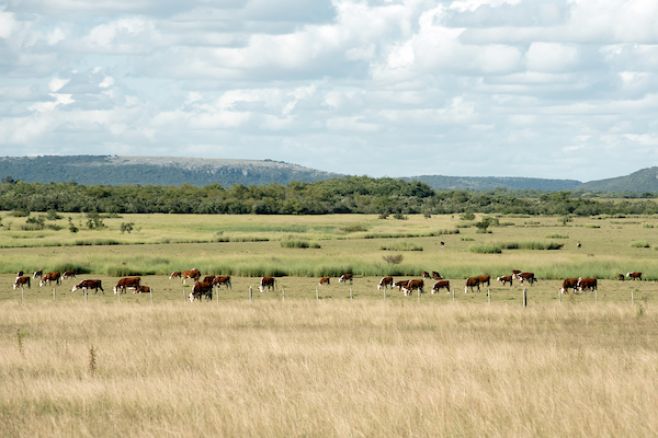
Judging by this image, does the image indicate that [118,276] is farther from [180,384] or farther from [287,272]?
[180,384]

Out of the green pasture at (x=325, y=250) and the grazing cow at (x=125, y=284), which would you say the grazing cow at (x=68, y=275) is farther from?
the grazing cow at (x=125, y=284)

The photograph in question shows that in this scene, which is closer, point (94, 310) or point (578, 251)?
point (94, 310)

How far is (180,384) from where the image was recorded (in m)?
16.5

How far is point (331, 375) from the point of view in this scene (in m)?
17.7

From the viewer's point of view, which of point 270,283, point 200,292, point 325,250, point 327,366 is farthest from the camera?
point 325,250

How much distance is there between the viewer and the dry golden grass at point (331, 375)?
13383mm

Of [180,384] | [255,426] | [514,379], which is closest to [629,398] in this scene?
[514,379]

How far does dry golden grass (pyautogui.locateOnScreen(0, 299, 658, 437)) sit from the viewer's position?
13.4m

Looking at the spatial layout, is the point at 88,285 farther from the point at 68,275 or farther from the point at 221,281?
the point at 68,275

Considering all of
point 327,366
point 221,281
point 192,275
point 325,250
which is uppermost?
point 327,366

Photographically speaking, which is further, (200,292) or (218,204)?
(218,204)

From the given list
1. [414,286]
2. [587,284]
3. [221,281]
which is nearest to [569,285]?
[587,284]

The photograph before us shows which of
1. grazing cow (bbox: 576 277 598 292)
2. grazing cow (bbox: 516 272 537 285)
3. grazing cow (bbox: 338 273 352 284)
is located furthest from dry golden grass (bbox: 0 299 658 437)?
grazing cow (bbox: 338 273 352 284)

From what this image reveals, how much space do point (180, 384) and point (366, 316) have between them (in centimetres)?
1433
